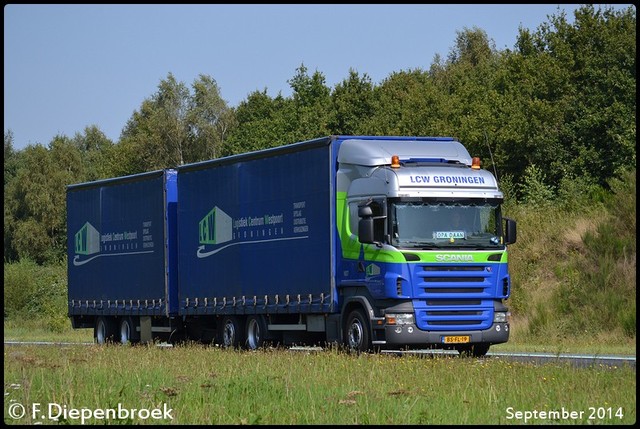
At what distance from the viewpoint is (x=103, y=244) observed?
112ft

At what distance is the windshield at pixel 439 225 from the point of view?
22.5 metres

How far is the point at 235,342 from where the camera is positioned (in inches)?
1089

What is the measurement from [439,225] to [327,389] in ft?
24.6

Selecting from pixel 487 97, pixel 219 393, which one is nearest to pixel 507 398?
pixel 219 393

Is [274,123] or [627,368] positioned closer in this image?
[627,368]

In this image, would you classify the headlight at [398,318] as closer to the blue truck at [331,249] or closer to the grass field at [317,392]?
the blue truck at [331,249]

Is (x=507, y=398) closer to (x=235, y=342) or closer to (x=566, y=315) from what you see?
(x=235, y=342)

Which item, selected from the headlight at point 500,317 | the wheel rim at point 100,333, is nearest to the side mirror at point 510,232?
the headlight at point 500,317

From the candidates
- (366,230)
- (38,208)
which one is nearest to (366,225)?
(366,230)

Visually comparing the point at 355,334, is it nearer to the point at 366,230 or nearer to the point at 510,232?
the point at 366,230

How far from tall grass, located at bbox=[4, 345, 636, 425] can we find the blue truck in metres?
2.14

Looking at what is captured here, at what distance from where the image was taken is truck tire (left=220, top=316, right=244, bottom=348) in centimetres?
2760

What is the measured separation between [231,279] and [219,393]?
12651 mm

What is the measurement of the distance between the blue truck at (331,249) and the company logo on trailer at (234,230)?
0.04 metres
